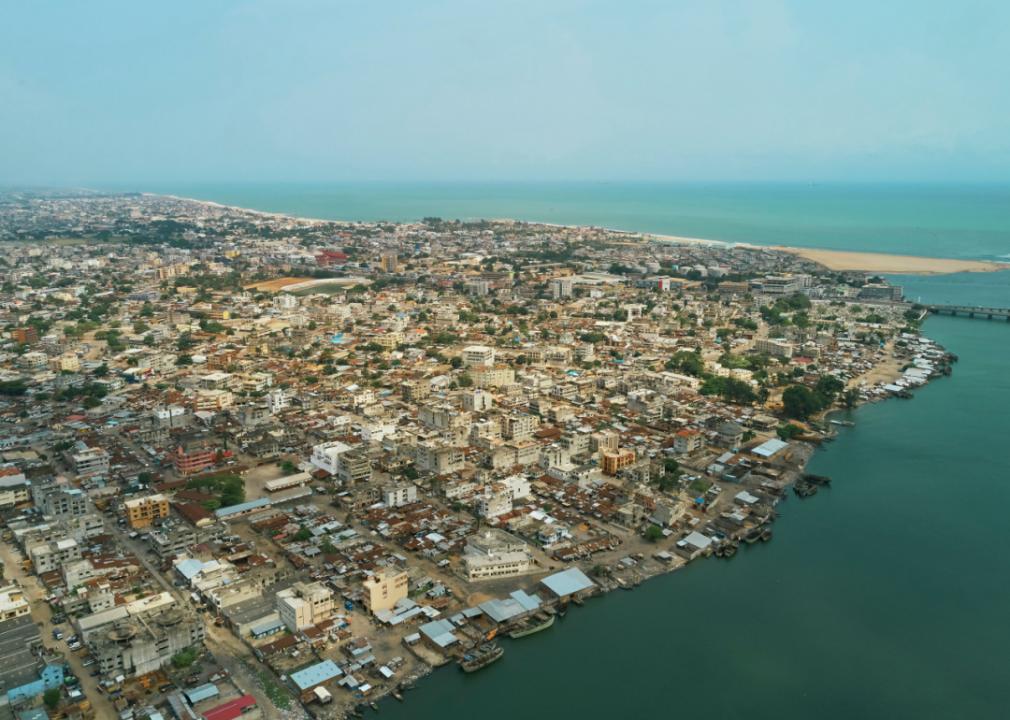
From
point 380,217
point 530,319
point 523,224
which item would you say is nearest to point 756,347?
point 530,319

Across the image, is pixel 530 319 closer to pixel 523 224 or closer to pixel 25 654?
pixel 25 654

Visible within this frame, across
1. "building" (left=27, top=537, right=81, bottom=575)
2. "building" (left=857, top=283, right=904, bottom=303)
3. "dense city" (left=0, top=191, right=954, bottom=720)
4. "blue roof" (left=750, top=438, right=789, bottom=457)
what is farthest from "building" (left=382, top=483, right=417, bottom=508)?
"building" (left=857, top=283, right=904, bottom=303)

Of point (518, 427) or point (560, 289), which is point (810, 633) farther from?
point (560, 289)

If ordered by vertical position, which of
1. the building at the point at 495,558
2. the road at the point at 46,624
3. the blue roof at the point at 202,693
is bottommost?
the road at the point at 46,624

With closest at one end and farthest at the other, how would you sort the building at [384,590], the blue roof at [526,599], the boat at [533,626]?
the boat at [533,626], the building at [384,590], the blue roof at [526,599]

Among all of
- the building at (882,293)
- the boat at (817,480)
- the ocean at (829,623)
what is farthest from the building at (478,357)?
the building at (882,293)

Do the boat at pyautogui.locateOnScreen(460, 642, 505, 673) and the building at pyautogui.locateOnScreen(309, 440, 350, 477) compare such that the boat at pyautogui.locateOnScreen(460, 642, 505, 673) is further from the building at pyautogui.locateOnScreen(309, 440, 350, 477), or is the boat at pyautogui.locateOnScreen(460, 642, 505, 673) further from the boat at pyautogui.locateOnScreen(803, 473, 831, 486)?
the boat at pyautogui.locateOnScreen(803, 473, 831, 486)

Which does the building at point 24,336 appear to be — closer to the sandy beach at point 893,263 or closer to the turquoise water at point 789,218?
the sandy beach at point 893,263
